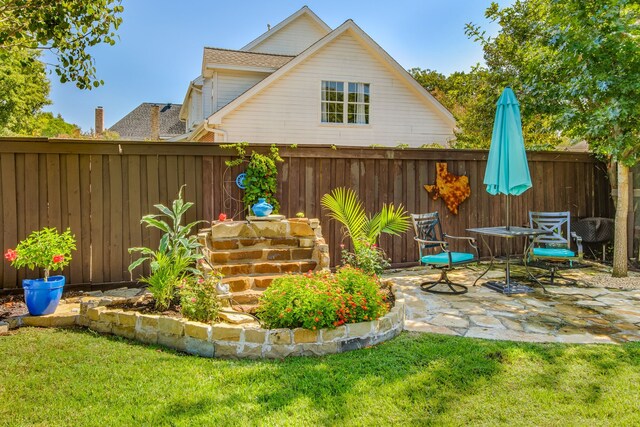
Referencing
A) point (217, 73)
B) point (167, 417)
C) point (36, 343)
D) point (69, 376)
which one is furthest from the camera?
point (217, 73)

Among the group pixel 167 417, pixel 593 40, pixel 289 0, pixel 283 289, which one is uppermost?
pixel 289 0

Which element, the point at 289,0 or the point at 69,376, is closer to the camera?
the point at 69,376

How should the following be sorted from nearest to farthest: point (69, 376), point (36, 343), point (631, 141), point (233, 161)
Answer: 1. point (69, 376)
2. point (36, 343)
3. point (631, 141)
4. point (233, 161)

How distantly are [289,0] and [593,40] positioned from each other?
11635 mm

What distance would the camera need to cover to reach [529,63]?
668 cm

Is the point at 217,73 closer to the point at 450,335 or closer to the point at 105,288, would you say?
the point at 105,288

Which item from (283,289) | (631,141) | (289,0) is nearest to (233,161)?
(283,289)

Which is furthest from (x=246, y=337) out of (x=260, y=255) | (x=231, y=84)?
(x=231, y=84)

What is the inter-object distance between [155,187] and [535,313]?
4815 mm

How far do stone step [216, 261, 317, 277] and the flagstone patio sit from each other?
1.22 metres

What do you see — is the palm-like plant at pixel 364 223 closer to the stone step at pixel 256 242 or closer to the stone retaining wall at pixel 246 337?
the stone step at pixel 256 242

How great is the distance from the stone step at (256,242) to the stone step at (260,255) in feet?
0.21

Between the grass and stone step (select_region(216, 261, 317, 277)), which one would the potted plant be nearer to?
the grass

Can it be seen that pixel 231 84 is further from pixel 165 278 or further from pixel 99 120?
pixel 99 120
